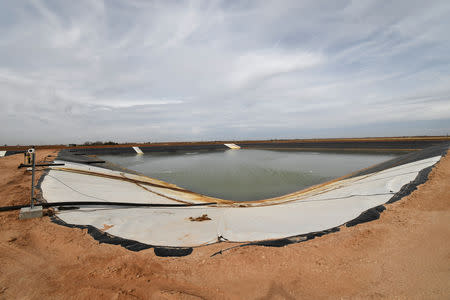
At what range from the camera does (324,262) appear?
275 cm

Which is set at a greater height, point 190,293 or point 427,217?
point 427,217

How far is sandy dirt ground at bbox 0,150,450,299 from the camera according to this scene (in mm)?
2283

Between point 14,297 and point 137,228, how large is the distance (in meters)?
2.15

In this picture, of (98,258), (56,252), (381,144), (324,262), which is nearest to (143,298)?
(98,258)

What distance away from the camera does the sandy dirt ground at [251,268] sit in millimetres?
2283

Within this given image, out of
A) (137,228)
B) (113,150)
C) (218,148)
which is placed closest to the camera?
(137,228)

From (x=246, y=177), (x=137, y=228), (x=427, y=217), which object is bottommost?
(x=246, y=177)

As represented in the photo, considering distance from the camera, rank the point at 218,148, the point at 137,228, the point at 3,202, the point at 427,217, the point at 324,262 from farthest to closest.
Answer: the point at 218,148 < the point at 3,202 < the point at 137,228 < the point at 427,217 < the point at 324,262

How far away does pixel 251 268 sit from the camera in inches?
107

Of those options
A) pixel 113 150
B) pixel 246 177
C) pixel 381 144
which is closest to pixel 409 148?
pixel 381 144

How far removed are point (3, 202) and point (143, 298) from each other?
6.68 m

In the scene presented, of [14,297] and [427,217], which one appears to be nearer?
[14,297]

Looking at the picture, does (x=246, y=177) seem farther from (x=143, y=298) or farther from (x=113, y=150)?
(x=113, y=150)

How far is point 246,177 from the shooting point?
57.9 feet
